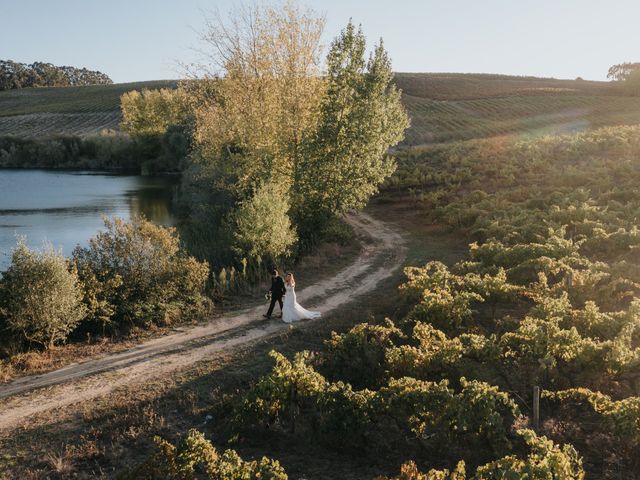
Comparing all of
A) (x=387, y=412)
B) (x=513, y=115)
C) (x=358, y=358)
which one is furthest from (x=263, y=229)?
(x=513, y=115)

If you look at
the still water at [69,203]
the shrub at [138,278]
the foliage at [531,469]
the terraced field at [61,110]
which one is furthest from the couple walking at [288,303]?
the terraced field at [61,110]

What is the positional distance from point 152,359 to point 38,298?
321 cm

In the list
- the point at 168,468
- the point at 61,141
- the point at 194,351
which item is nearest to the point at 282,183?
the point at 194,351

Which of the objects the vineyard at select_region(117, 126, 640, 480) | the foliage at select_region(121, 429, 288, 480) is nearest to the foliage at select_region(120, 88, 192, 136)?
the vineyard at select_region(117, 126, 640, 480)

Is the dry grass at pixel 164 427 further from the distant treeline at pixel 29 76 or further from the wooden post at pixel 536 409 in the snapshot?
the distant treeline at pixel 29 76

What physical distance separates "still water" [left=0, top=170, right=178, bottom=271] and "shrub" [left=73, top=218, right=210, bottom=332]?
9.55 metres

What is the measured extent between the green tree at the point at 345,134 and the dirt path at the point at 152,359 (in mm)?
5048

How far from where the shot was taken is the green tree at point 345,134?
22.8 metres

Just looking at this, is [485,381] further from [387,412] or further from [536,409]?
[387,412]

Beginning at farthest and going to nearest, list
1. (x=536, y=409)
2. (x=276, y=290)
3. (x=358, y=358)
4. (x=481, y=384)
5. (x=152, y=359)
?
(x=276, y=290) → (x=152, y=359) → (x=358, y=358) → (x=536, y=409) → (x=481, y=384)

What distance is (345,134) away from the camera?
22703 mm

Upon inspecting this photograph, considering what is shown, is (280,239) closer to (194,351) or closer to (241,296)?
(241,296)

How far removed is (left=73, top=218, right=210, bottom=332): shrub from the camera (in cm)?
1463

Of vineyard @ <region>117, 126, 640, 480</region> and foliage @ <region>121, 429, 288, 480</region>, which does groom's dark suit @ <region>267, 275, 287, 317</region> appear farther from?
foliage @ <region>121, 429, 288, 480</region>
